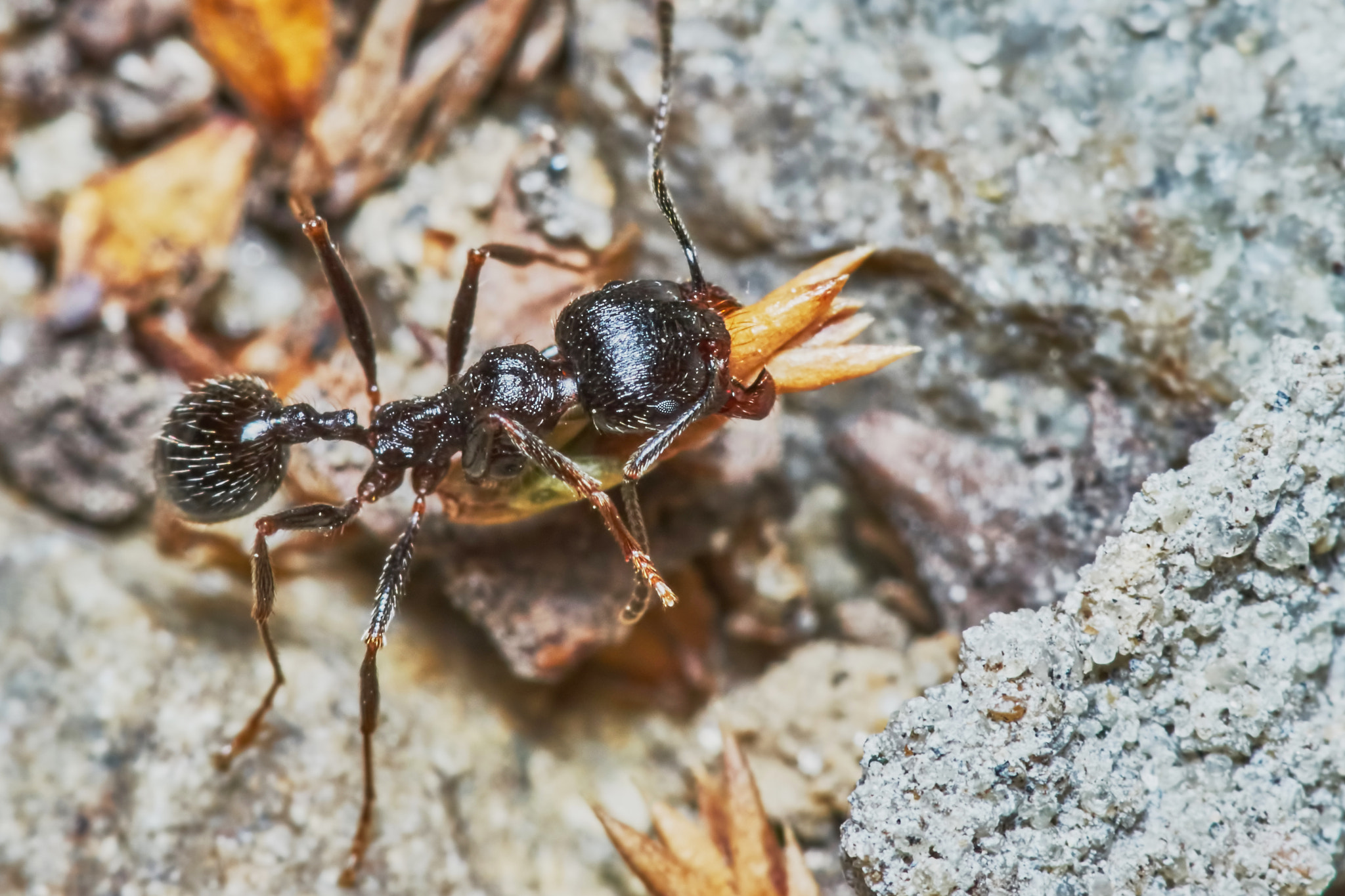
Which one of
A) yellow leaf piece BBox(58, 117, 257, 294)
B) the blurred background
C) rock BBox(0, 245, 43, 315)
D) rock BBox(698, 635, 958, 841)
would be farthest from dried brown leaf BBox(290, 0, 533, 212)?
rock BBox(698, 635, 958, 841)

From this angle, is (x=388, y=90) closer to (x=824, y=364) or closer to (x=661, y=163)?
(x=661, y=163)

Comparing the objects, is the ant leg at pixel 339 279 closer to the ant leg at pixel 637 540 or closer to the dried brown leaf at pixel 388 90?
the dried brown leaf at pixel 388 90

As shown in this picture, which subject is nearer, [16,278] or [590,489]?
[590,489]

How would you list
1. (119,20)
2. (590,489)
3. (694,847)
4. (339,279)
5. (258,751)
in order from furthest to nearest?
(119,20)
(339,279)
(258,751)
(694,847)
(590,489)

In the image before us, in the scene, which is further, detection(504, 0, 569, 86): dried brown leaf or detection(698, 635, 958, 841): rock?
detection(504, 0, 569, 86): dried brown leaf

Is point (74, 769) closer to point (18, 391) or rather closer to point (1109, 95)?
point (18, 391)

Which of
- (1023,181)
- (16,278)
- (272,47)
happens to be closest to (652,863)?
(1023,181)

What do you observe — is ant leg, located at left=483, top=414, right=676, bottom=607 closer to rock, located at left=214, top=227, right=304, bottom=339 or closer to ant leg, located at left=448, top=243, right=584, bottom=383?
ant leg, located at left=448, top=243, right=584, bottom=383
